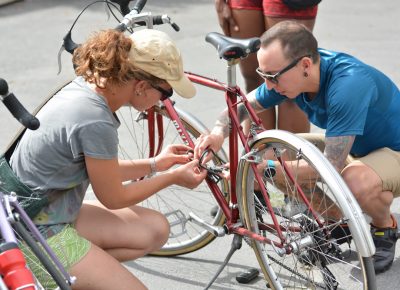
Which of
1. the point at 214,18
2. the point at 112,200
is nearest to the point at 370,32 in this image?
the point at 214,18

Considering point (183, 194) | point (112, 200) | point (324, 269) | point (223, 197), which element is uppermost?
point (112, 200)

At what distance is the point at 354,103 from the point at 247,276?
97cm

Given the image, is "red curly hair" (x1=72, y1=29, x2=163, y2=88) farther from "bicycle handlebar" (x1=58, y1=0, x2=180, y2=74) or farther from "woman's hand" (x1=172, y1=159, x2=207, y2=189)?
"bicycle handlebar" (x1=58, y1=0, x2=180, y2=74)

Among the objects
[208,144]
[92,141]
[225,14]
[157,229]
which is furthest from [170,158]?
[225,14]

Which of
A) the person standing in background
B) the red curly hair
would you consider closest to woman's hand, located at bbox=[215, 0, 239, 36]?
the person standing in background

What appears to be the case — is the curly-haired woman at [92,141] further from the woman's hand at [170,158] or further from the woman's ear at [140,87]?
the woman's hand at [170,158]

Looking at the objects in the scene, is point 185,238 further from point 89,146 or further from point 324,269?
point 89,146

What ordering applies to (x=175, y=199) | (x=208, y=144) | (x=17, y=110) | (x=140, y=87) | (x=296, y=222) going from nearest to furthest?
(x=17, y=110) < (x=140, y=87) < (x=296, y=222) < (x=208, y=144) < (x=175, y=199)

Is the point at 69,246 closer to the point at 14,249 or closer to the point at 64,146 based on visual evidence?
the point at 64,146

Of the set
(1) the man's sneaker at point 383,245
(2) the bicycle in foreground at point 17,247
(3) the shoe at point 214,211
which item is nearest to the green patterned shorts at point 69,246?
(2) the bicycle in foreground at point 17,247

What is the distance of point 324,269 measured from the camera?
3369 millimetres

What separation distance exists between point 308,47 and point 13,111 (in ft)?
5.01

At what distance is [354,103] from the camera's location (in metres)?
3.33

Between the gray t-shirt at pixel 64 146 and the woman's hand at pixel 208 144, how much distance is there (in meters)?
0.48
